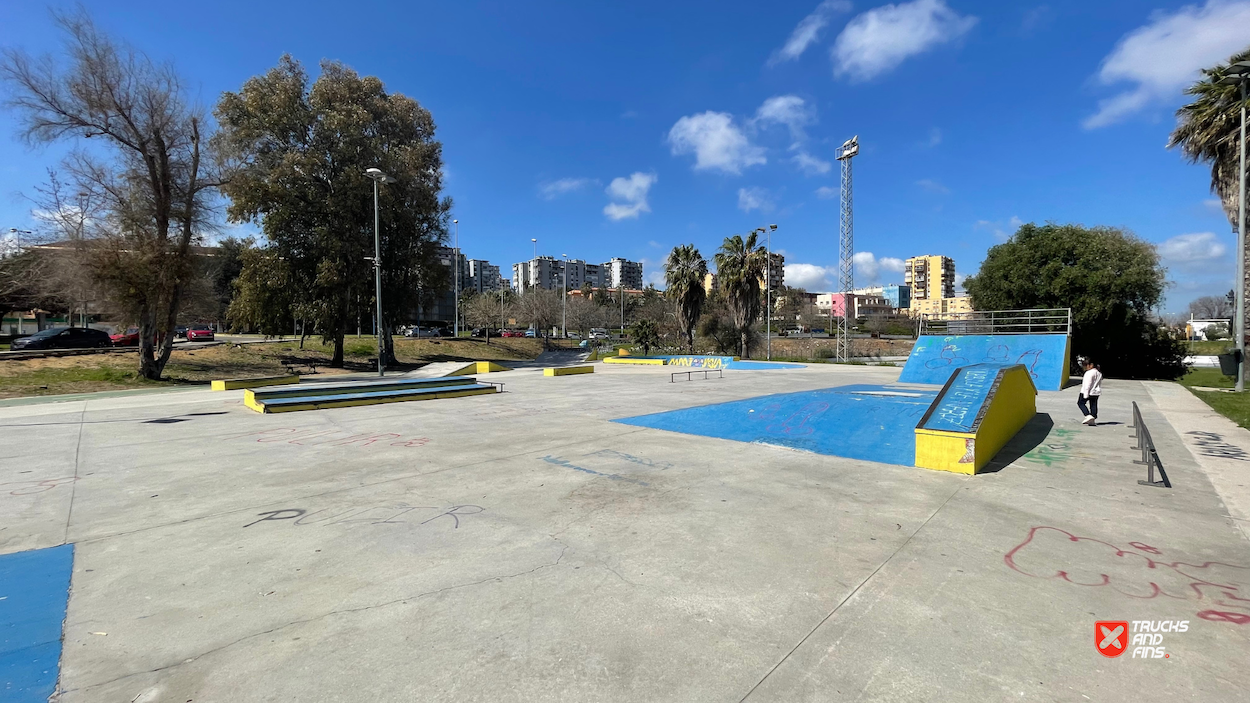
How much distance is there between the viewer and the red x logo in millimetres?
3141

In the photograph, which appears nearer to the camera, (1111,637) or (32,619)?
(1111,637)

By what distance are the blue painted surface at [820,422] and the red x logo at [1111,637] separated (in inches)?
179

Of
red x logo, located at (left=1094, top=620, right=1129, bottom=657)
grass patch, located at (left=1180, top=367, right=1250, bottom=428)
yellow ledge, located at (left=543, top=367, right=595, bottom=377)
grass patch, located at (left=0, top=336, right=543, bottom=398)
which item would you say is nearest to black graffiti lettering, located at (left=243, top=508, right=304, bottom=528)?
red x logo, located at (left=1094, top=620, right=1129, bottom=657)

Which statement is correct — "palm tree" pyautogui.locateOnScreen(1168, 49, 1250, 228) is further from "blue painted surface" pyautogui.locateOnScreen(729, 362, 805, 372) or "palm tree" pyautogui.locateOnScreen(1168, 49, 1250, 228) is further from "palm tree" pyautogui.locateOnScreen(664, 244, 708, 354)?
"palm tree" pyautogui.locateOnScreen(664, 244, 708, 354)

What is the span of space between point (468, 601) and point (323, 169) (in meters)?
30.1

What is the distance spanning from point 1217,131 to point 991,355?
11.6 metres

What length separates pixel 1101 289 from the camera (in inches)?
944

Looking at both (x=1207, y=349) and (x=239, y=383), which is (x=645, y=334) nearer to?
(x=239, y=383)

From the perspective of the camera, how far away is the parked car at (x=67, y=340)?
28897 millimetres

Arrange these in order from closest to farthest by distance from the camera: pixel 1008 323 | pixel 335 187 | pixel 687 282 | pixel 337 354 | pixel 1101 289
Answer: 1. pixel 1101 289
2. pixel 1008 323
3. pixel 335 187
4. pixel 337 354
5. pixel 687 282

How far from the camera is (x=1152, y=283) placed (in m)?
23.5

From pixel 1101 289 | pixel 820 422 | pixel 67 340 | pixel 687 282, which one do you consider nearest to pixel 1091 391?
pixel 820 422

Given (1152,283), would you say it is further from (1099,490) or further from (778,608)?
(778,608)

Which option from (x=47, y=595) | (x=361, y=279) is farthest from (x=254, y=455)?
(x=361, y=279)
